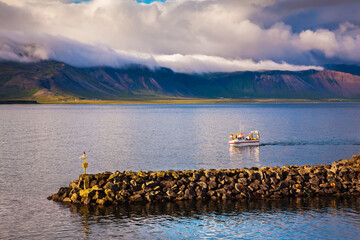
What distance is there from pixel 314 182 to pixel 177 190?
14.6m

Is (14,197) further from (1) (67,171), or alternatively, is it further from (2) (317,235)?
(2) (317,235)

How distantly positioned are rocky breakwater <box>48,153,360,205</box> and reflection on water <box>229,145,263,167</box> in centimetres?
2023

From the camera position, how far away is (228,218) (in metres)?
34.3

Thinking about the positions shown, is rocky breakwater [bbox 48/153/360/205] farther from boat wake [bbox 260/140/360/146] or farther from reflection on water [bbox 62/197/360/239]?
boat wake [bbox 260/140/360/146]

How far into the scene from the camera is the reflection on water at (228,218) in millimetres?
30891

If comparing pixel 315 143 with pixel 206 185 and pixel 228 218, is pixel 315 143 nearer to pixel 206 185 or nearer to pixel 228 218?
pixel 206 185

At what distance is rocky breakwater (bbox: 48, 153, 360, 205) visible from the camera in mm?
38719

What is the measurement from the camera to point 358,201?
1553 inches

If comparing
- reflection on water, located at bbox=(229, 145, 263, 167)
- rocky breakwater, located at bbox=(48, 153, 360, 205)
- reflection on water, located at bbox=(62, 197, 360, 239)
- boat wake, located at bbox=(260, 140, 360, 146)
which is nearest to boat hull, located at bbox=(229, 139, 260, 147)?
reflection on water, located at bbox=(229, 145, 263, 167)

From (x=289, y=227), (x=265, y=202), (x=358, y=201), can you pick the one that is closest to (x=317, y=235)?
(x=289, y=227)

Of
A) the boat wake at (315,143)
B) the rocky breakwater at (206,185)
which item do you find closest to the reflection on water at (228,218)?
the rocky breakwater at (206,185)

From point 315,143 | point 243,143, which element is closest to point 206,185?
point 243,143

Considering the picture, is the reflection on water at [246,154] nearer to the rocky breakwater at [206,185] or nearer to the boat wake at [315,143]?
the boat wake at [315,143]

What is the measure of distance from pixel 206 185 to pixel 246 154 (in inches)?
1488
